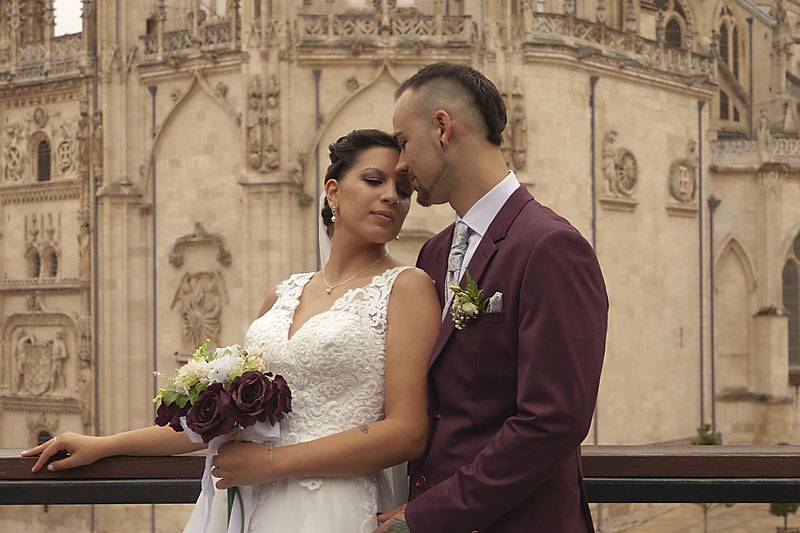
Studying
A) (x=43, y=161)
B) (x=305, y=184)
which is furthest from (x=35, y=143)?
(x=305, y=184)

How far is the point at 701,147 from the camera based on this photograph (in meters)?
29.7

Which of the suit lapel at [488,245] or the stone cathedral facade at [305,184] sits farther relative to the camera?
the stone cathedral facade at [305,184]

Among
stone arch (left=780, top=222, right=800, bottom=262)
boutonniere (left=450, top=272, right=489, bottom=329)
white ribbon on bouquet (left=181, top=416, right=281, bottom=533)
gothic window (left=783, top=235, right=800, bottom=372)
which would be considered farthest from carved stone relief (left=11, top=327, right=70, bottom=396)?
boutonniere (left=450, top=272, right=489, bottom=329)

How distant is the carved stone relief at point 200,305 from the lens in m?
24.4

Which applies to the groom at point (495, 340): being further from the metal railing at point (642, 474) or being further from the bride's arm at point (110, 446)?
the bride's arm at point (110, 446)

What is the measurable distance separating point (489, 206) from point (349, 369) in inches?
28.2

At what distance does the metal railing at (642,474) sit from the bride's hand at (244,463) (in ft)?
1.92

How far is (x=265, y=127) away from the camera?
22859 millimetres

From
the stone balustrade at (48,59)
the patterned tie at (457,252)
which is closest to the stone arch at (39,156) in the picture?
the stone balustrade at (48,59)

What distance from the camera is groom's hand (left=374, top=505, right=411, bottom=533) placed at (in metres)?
3.40

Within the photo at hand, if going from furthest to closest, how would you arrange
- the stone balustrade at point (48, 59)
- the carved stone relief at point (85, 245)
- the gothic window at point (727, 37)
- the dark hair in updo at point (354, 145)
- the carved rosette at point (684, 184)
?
the gothic window at point (727, 37) → the carved rosette at point (684, 184) → the stone balustrade at point (48, 59) → the carved stone relief at point (85, 245) → the dark hair in updo at point (354, 145)

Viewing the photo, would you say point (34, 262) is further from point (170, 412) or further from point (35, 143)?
point (170, 412)

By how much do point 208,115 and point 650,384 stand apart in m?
12.2

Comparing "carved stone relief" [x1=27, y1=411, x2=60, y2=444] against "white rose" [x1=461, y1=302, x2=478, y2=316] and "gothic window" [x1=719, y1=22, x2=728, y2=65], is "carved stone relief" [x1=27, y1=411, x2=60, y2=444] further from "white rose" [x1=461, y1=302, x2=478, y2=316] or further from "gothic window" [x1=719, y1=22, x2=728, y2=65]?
"white rose" [x1=461, y1=302, x2=478, y2=316]
